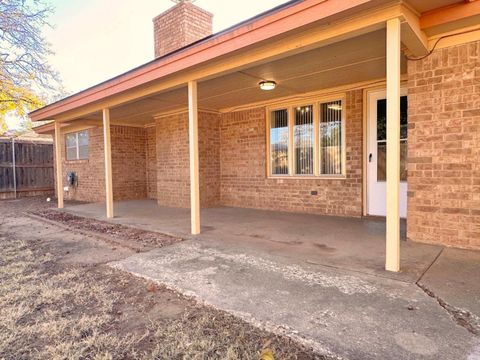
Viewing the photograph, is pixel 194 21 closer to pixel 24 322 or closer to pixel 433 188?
pixel 433 188

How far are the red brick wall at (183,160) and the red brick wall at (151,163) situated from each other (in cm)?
172

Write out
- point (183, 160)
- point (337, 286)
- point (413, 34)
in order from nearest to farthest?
point (337, 286)
point (413, 34)
point (183, 160)

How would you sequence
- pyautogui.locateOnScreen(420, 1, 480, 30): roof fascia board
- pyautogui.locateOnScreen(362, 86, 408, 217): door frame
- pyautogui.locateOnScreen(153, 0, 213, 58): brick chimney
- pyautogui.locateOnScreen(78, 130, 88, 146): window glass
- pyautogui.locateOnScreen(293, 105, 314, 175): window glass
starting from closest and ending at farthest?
pyautogui.locateOnScreen(420, 1, 480, 30): roof fascia board, pyautogui.locateOnScreen(362, 86, 408, 217): door frame, pyautogui.locateOnScreen(293, 105, 314, 175): window glass, pyautogui.locateOnScreen(153, 0, 213, 58): brick chimney, pyautogui.locateOnScreen(78, 130, 88, 146): window glass

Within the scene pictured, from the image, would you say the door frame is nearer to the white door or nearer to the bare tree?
the white door

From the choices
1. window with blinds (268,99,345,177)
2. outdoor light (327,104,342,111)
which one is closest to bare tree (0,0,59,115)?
window with blinds (268,99,345,177)

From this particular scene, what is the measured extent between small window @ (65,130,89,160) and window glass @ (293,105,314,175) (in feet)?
25.5

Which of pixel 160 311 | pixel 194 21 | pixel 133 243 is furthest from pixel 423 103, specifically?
pixel 194 21

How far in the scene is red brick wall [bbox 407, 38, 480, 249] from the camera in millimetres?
3650

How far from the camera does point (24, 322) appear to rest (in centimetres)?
232

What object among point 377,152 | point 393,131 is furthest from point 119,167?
point 393,131

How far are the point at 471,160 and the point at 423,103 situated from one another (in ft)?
3.02

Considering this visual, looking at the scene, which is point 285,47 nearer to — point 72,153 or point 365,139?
point 365,139

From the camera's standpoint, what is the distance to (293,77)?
524 cm

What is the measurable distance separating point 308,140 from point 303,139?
0.14m
